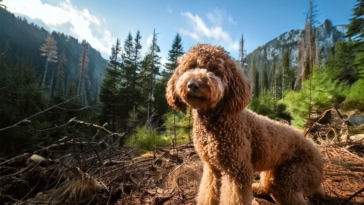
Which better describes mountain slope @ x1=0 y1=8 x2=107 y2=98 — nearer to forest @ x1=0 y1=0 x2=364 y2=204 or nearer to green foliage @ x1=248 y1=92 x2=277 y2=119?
forest @ x1=0 y1=0 x2=364 y2=204

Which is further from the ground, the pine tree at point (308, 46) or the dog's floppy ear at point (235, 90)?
the pine tree at point (308, 46)

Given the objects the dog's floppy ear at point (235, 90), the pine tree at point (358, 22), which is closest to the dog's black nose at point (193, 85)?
the dog's floppy ear at point (235, 90)

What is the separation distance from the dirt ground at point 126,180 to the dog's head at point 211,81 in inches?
45.3

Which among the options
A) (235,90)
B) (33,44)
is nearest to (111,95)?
(235,90)

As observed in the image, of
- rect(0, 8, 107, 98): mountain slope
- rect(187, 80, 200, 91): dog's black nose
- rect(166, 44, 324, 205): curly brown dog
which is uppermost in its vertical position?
rect(0, 8, 107, 98): mountain slope

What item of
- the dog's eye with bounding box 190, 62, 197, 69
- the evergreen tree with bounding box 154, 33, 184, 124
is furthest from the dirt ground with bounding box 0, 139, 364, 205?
the evergreen tree with bounding box 154, 33, 184, 124

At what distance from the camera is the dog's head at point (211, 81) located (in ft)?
6.59

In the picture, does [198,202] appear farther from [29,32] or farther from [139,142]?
[29,32]

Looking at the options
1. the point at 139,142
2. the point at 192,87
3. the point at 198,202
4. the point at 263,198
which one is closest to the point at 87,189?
the point at 198,202

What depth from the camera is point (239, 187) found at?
2.11 m

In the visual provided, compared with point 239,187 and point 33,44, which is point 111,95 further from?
point 33,44

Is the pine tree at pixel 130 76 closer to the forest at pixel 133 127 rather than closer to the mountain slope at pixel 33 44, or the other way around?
the forest at pixel 133 127

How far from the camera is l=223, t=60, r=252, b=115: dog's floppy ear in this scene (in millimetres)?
2133

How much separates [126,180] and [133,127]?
37.1ft
